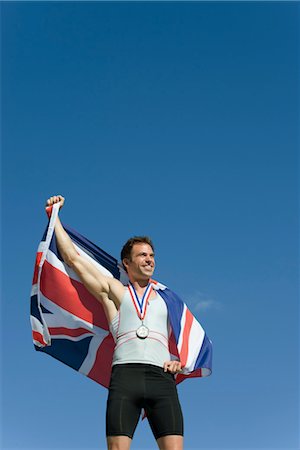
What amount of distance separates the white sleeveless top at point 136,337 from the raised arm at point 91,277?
0.13 metres

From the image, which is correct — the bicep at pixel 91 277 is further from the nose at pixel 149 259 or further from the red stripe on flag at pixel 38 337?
the red stripe on flag at pixel 38 337

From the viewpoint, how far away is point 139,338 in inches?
292

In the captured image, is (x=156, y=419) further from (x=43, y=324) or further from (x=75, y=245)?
(x=75, y=245)

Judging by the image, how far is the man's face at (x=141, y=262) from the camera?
26.2 ft

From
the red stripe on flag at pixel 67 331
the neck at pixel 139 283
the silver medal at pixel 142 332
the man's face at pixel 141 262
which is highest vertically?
the man's face at pixel 141 262

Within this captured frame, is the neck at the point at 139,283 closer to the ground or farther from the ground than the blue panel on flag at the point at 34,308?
farther from the ground

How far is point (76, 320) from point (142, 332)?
1.26 m

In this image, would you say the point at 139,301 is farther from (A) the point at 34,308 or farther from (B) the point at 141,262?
(A) the point at 34,308

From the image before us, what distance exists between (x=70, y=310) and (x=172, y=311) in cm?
130

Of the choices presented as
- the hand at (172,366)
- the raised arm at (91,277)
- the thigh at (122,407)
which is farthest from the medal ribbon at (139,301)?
the thigh at (122,407)

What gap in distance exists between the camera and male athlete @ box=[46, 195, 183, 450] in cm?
700

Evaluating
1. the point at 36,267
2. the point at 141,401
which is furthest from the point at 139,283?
the point at 141,401

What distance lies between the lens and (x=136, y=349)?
735cm

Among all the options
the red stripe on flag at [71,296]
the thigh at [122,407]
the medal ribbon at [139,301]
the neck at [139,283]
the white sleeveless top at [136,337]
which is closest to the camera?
the thigh at [122,407]
